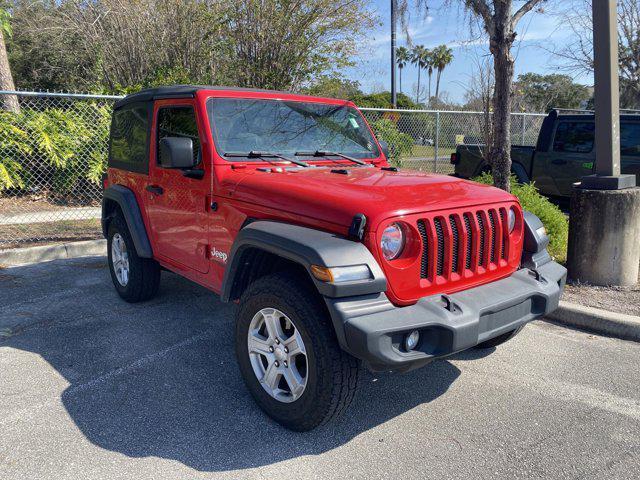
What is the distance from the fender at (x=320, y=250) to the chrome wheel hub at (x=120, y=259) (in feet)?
8.10

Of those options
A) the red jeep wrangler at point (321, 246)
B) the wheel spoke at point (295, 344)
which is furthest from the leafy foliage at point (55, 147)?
the wheel spoke at point (295, 344)

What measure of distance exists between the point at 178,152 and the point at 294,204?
1.03 meters

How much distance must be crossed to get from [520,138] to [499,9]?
709cm

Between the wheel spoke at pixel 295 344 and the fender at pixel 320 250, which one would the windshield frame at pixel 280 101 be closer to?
the fender at pixel 320 250

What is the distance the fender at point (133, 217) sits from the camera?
4.64 m

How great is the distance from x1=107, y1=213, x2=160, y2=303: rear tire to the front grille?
2991mm

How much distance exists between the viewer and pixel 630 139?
7711 millimetres

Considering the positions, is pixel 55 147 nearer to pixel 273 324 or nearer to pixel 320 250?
pixel 273 324

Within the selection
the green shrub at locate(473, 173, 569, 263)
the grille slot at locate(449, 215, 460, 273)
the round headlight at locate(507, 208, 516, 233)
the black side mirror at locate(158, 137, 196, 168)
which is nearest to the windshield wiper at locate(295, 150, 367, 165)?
the black side mirror at locate(158, 137, 196, 168)

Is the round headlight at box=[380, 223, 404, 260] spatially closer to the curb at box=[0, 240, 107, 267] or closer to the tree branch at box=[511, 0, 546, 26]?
the tree branch at box=[511, 0, 546, 26]

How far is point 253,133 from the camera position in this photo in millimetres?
3977

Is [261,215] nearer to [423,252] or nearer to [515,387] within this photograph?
[423,252]

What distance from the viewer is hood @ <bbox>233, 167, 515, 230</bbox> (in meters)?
2.85

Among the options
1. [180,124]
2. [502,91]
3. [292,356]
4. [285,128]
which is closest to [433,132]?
[502,91]
